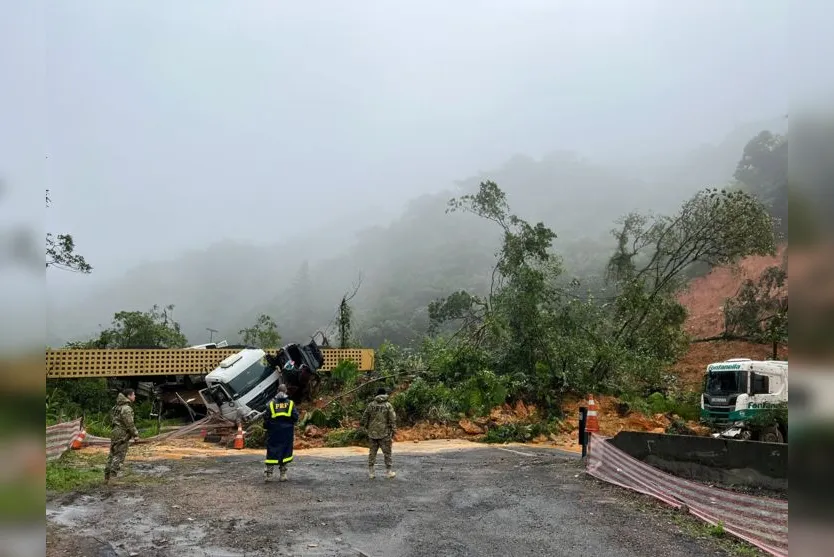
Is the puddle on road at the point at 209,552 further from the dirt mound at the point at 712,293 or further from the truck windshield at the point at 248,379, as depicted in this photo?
the dirt mound at the point at 712,293

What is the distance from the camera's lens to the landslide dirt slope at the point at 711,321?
35188mm

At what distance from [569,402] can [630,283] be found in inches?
272

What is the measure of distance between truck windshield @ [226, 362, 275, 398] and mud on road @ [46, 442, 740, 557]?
6743mm

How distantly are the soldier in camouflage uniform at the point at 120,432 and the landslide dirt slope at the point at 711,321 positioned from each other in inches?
753

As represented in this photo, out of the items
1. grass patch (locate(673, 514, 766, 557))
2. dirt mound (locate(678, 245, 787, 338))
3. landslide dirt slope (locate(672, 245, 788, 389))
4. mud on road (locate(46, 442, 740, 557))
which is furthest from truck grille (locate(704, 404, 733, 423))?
dirt mound (locate(678, 245, 787, 338))

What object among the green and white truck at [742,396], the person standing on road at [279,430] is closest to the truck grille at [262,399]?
the person standing on road at [279,430]

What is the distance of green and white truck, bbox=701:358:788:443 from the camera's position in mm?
14664

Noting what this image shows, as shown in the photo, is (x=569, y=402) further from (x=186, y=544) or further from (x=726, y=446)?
(x=186, y=544)

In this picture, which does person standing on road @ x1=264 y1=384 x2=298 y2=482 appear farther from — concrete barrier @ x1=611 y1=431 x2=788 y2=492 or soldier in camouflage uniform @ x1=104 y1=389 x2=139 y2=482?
concrete barrier @ x1=611 y1=431 x2=788 y2=492

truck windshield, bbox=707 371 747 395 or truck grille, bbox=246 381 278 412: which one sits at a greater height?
truck windshield, bbox=707 371 747 395

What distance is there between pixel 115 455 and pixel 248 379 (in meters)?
9.08

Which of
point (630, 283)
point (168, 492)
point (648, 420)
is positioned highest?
point (630, 283)

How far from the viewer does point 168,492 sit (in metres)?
8.73

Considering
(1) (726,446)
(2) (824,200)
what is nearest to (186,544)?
(2) (824,200)
